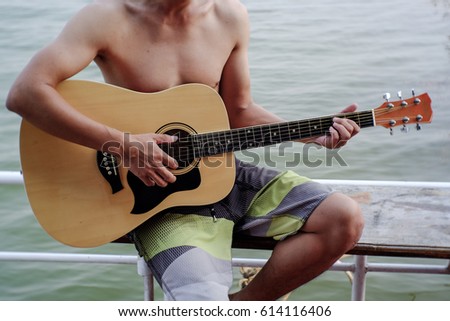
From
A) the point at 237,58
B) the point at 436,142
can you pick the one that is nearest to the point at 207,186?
the point at 237,58

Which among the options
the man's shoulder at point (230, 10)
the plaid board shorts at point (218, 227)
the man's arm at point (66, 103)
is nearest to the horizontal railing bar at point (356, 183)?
the plaid board shorts at point (218, 227)

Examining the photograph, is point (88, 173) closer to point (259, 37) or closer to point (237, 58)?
point (237, 58)

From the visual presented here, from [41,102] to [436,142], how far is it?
14.8 feet

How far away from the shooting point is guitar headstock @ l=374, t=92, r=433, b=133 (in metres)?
2.11

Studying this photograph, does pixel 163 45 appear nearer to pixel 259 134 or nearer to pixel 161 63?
pixel 161 63

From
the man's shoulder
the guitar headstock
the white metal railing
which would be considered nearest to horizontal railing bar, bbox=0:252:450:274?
the white metal railing

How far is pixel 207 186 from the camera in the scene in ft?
6.77

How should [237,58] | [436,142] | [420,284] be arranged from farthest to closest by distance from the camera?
[436,142] < [420,284] < [237,58]

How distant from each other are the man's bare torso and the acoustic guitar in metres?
0.06

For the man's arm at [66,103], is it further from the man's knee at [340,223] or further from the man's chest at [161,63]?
the man's knee at [340,223]

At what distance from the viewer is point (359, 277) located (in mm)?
2361

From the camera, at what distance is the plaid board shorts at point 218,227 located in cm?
185
